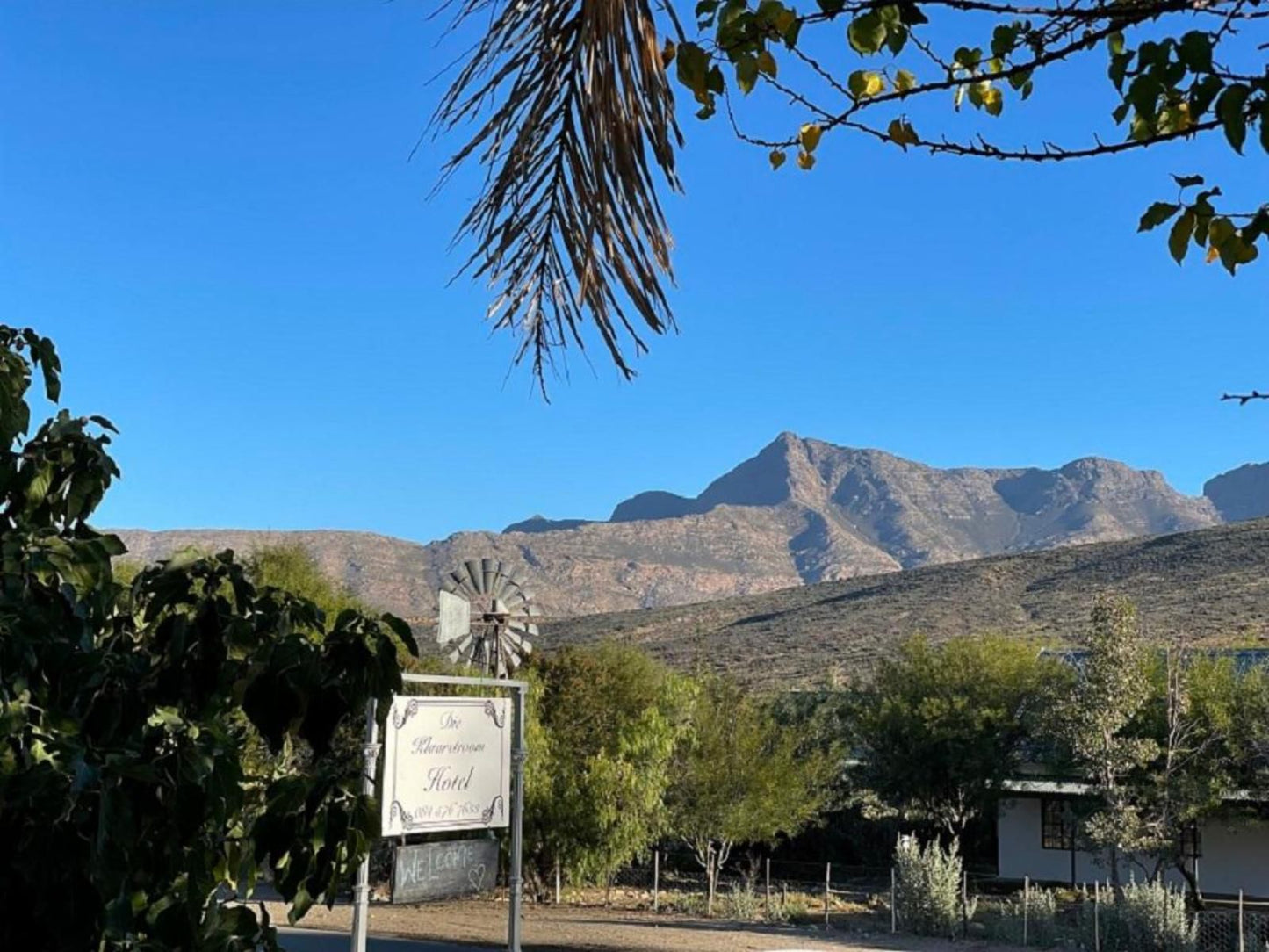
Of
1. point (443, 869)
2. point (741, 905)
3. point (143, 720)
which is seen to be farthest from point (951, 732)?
point (143, 720)

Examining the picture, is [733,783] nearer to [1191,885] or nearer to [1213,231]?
[1191,885]

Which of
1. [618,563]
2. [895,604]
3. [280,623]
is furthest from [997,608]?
[618,563]

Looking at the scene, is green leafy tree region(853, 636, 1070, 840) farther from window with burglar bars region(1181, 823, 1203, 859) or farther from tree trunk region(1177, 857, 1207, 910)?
tree trunk region(1177, 857, 1207, 910)

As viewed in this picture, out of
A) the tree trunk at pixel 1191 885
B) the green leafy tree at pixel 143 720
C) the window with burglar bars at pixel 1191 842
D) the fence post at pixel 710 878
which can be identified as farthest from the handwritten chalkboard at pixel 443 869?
the window with burglar bars at pixel 1191 842

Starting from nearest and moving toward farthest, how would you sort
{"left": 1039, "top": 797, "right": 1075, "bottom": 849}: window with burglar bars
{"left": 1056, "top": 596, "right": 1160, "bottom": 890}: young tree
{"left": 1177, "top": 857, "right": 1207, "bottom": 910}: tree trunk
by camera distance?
1. {"left": 1056, "top": 596, "right": 1160, "bottom": 890}: young tree
2. {"left": 1177, "top": 857, "right": 1207, "bottom": 910}: tree trunk
3. {"left": 1039, "top": 797, "right": 1075, "bottom": 849}: window with burglar bars

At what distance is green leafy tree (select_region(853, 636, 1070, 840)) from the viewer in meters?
27.4

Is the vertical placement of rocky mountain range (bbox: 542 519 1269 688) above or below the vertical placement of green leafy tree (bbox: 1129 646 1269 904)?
above

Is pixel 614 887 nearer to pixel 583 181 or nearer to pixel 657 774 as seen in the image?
pixel 657 774

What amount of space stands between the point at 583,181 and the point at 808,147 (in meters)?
0.42

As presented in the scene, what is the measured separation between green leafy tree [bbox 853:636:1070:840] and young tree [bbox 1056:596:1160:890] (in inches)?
127

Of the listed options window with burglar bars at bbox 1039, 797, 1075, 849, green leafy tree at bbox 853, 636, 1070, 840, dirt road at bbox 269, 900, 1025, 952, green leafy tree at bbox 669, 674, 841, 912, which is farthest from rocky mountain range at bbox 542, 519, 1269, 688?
dirt road at bbox 269, 900, 1025, 952

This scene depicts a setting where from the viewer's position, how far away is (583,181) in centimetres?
231

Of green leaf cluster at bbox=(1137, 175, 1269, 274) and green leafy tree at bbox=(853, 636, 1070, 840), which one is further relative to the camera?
green leafy tree at bbox=(853, 636, 1070, 840)

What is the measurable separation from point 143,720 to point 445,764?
6624 millimetres
